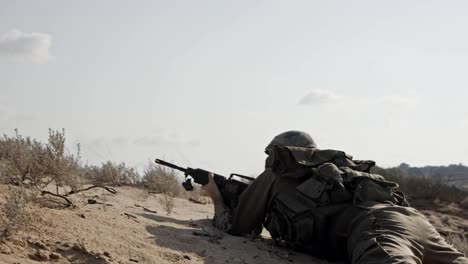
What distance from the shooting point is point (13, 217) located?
12.5 feet

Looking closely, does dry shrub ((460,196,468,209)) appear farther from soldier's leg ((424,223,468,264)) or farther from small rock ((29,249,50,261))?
small rock ((29,249,50,261))

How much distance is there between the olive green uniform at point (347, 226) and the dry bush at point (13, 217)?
8.01 feet

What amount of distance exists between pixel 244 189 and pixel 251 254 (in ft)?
4.80

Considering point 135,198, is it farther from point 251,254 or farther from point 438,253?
point 438,253

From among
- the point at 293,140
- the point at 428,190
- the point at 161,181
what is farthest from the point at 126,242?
the point at 428,190

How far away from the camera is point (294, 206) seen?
566 cm

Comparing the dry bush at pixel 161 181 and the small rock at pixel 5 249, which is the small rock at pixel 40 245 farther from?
the dry bush at pixel 161 181

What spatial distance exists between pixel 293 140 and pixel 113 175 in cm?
497

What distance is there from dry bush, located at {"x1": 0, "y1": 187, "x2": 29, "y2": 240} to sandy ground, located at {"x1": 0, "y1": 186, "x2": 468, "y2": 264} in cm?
6

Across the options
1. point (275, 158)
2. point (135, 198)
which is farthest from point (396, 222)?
point (135, 198)

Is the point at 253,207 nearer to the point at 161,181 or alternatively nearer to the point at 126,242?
the point at 126,242

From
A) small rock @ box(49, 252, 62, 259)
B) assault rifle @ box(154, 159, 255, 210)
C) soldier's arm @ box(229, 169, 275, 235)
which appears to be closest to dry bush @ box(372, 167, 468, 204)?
assault rifle @ box(154, 159, 255, 210)

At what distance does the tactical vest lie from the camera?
5.41 m

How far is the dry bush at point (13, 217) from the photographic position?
3.74 meters
